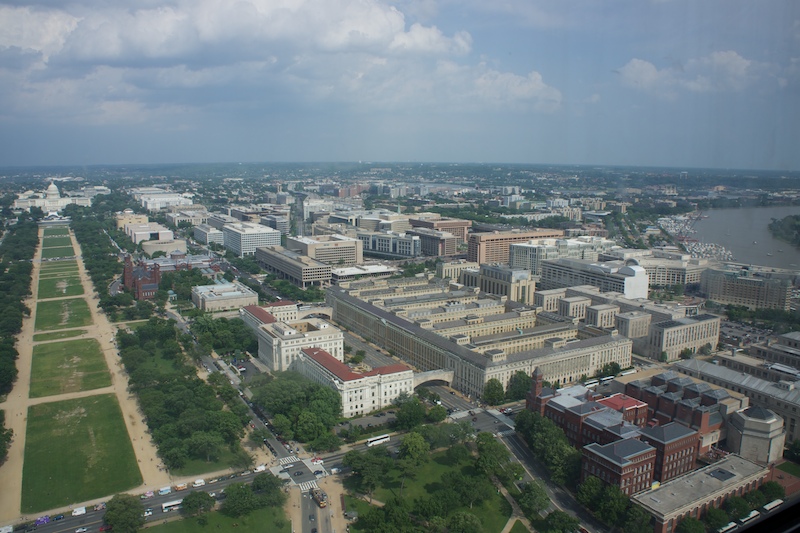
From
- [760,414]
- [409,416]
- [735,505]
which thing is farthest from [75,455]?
[760,414]

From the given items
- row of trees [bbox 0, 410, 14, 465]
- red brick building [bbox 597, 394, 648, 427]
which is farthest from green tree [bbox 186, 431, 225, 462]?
red brick building [bbox 597, 394, 648, 427]

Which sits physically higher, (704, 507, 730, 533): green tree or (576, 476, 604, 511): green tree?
(704, 507, 730, 533): green tree

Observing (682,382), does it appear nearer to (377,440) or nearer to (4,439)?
(377,440)

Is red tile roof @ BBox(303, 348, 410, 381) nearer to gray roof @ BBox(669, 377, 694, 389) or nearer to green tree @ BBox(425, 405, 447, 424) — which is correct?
green tree @ BBox(425, 405, 447, 424)

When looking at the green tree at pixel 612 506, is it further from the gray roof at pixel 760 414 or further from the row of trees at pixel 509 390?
the row of trees at pixel 509 390

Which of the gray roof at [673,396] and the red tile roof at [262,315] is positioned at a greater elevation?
the gray roof at [673,396]

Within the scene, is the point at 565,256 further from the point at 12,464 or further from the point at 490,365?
the point at 12,464

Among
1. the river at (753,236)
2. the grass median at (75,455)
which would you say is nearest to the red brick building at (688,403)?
the river at (753,236)
